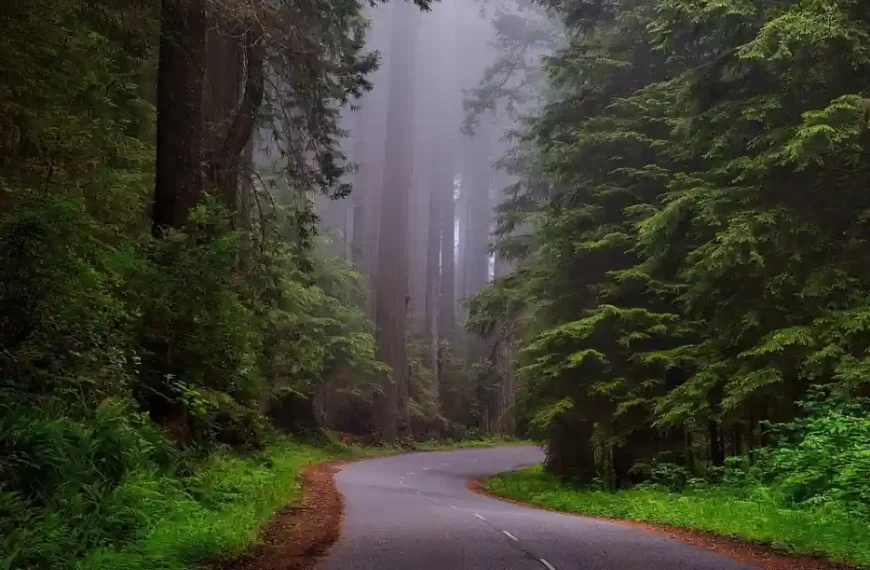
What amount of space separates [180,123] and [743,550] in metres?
9.75

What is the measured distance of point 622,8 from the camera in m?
18.8

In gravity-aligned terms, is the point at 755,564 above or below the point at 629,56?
below

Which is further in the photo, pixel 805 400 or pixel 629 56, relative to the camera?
pixel 629 56

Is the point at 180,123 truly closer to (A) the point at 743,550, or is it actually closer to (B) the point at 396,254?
(A) the point at 743,550

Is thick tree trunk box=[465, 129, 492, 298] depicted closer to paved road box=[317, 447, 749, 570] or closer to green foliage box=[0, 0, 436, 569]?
paved road box=[317, 447, 749, 570]

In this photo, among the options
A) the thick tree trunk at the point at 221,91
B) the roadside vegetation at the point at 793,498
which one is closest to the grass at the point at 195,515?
the thick tree trunk at the point at 221,91

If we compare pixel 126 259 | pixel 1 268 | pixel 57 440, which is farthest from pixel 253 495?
pixel 1 268

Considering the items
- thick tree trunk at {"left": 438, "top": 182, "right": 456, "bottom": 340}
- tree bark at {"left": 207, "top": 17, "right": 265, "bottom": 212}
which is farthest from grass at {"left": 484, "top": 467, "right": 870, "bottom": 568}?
thick tree trunk at {"left": 438, "top": 182, "right": 456, "bottom": 340}

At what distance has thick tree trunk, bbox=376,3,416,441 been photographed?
33.4 meters

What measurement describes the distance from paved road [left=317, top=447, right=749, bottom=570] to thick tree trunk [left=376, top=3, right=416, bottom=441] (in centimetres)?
1629

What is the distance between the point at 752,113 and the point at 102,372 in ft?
34.1

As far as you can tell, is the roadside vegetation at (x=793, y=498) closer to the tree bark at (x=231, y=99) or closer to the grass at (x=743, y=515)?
the grass at (x=743, y=515)

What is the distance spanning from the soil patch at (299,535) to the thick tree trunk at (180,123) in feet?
15.2

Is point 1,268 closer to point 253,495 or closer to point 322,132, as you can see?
point 253,495
